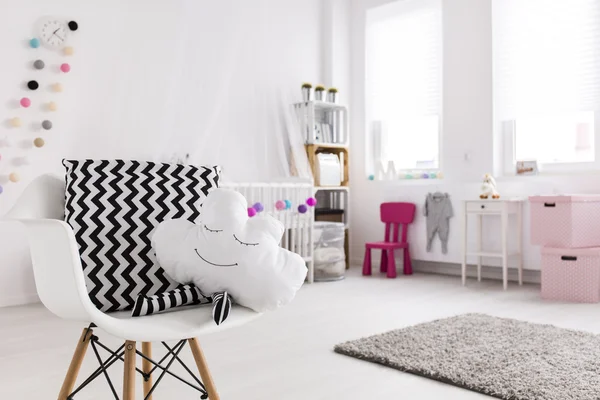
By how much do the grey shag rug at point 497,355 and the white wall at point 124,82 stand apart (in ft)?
6.86

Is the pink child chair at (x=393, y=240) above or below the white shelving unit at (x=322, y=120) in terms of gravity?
below

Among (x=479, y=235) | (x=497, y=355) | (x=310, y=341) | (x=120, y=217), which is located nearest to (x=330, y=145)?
(x=479, y=235)

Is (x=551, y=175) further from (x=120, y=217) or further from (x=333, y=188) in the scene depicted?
(x=120, y=217)

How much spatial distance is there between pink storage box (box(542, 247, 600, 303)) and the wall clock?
3418mm

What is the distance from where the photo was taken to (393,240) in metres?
4.97

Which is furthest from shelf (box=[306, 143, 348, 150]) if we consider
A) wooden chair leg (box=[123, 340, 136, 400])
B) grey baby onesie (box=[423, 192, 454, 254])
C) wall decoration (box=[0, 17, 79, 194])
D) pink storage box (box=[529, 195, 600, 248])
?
wooden chair leg (box=[123, 340, 136, 400])

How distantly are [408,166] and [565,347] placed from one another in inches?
116

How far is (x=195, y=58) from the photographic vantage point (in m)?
3.93

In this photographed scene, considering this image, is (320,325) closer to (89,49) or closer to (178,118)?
(178,118)

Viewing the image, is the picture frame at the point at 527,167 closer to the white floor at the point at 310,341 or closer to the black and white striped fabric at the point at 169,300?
the white floor at the point at 310,341

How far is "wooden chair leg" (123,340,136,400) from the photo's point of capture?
1.28m

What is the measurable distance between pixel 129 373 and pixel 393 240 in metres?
3.87

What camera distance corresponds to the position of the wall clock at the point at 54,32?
3.72 m

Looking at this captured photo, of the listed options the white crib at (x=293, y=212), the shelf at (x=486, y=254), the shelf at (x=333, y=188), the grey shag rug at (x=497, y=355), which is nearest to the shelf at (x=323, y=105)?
the shelf at (x=333, y=188)
